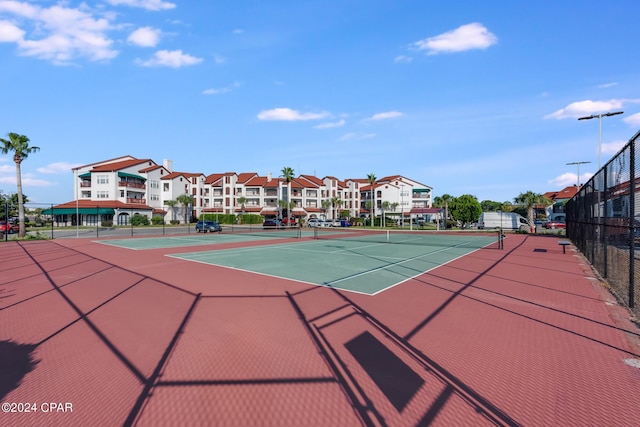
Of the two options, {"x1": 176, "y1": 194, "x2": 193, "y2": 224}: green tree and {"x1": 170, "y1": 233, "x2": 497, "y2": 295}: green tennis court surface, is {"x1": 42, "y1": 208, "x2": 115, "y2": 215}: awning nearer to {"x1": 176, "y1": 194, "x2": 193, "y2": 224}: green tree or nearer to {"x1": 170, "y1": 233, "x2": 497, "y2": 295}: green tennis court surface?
{"x1": 176, "y1": 194, "x2": 193, "y2": 224}: green tree

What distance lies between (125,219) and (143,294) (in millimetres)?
60597

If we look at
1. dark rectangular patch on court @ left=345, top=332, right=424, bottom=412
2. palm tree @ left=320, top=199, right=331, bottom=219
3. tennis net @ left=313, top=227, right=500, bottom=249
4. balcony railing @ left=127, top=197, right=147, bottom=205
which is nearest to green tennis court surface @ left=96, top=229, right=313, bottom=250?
tennis net @ left=313, top=227, right=500, bottom=249

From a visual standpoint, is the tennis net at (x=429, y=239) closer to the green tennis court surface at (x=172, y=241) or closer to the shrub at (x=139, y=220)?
the green tennis court surface at (x=172, y=241)

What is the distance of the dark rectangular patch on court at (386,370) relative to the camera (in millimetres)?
4207

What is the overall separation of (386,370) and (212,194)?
8519cm

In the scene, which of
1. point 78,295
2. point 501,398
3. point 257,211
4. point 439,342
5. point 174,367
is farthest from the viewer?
point 257,211

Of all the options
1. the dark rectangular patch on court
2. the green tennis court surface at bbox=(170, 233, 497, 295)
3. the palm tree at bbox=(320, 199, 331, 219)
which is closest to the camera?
the dark rectangular patch on court

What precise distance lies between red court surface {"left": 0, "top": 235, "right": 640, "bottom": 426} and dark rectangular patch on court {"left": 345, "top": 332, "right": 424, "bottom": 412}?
1.0 inches

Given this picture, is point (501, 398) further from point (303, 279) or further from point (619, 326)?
point (303, 279)

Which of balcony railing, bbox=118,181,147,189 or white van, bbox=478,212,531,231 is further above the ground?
balcony railing, bbox=118,181,147,189

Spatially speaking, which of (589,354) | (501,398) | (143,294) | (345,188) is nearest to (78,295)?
(143,294)

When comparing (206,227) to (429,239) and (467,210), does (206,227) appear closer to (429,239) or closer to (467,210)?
(429,239)

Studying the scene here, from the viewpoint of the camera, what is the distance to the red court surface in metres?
3.88

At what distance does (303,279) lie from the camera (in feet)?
37.9
